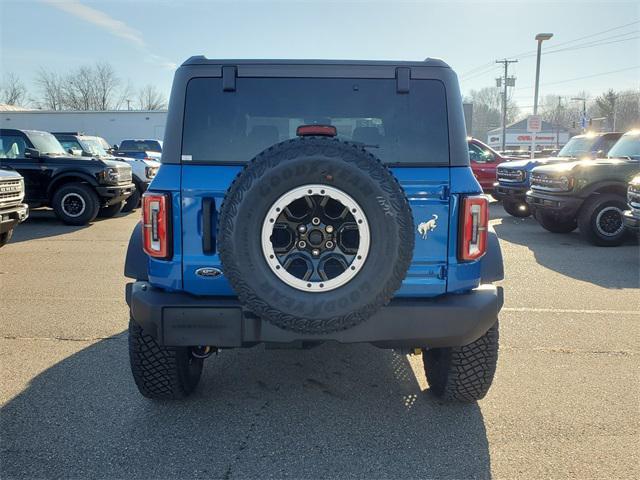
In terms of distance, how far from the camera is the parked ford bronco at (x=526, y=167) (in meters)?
10.9

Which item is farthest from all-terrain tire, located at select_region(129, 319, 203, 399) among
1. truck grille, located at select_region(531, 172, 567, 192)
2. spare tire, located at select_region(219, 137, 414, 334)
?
truck grille, located at select_region(531, 172, 567, 192)

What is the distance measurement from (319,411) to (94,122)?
31.0 metres

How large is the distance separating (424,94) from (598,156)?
29.3ft

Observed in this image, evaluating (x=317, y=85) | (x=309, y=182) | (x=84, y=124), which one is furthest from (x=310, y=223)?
(x=84, y=124)

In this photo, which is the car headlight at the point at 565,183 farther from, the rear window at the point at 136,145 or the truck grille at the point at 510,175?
the rear window at the point at 136,145

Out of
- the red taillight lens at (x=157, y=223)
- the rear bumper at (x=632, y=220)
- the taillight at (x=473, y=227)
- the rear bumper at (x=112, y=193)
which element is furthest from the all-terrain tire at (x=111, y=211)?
the taillight at (x=473, y=227)

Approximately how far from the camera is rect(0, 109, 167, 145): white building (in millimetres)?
29453

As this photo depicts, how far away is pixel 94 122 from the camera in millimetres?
30062

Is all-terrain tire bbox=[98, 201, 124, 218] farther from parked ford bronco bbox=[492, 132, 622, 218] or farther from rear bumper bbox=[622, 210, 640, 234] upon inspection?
rear bumper bbox=[622, 210, 640, 234]

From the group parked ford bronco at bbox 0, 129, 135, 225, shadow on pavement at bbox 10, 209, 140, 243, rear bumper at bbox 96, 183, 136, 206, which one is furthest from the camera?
rear bumper at bbox 96, 183, 136, 206

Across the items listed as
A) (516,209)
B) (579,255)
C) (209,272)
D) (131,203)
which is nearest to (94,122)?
(131,203)

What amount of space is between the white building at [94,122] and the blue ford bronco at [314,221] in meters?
28.3

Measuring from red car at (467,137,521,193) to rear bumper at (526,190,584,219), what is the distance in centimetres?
562

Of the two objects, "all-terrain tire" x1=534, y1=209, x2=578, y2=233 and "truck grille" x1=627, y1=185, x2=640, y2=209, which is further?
"all-terrain tire" x1=534, y1=209, x2=578, y2=233
